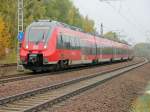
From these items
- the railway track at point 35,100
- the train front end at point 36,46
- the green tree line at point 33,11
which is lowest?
the railway track at point 35,100

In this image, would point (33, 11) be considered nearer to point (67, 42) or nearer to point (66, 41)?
point (67, 42)

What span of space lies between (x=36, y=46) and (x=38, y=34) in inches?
29.7

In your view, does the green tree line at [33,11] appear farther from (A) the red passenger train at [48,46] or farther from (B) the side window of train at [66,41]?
(B) the side window of train at [66,41]

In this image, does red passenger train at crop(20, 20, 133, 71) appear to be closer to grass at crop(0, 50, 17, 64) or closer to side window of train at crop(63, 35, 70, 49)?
side window of train at crop(63, 35, 70, 49)

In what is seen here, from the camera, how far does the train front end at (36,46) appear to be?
82.4ft

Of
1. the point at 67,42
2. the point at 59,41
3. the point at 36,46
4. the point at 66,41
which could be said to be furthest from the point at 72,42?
the point at 36,46

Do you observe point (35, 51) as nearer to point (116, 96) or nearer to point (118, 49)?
point (116, 96)

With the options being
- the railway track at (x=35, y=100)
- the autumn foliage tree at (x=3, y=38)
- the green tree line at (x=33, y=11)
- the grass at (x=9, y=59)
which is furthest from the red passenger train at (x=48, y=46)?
the autumn foliage tree at (x=3, y=38)

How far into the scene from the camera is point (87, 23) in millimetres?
118812

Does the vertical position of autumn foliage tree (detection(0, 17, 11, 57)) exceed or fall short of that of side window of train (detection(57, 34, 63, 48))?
it exceeds it

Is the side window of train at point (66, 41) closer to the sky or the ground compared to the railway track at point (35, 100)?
closer to the sky

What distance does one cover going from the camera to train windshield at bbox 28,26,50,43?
83.4 feet

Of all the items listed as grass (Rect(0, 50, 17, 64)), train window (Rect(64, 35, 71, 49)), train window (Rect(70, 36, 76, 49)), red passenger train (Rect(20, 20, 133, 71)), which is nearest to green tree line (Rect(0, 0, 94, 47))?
grass (Rect(0, 50, 17, 64))

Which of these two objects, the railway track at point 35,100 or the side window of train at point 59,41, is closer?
the railway track at point 35,100
